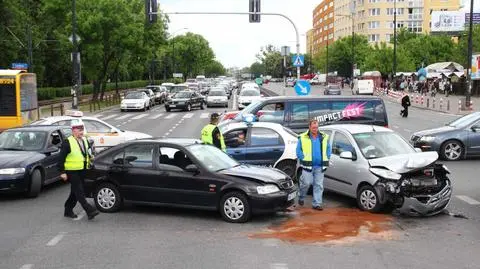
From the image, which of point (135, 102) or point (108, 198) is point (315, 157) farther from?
point (135, 102)

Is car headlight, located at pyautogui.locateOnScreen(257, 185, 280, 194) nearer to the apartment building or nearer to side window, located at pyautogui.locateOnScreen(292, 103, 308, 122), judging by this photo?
side window, located at pyautogui.locateOnScreen(292, 103, 308, 122)

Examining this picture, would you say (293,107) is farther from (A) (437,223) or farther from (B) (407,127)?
(B) (407,127)

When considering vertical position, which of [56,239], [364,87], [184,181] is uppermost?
[364,87]

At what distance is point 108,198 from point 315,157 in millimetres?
3710

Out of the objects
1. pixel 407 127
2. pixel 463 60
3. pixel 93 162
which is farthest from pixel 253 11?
pixel 463 60

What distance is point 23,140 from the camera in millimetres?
13289

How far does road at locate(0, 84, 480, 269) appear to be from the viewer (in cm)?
750

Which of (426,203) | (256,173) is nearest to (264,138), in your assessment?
(256,173)

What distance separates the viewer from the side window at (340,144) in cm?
1134

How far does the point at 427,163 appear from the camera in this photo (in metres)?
10.2

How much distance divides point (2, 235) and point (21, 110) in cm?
1557

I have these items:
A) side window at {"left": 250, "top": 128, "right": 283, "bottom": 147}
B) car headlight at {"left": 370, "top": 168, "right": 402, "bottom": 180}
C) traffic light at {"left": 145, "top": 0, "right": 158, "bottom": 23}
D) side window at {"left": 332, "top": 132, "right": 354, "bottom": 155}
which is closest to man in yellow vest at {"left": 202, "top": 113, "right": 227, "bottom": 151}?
side window at {"left": 250, "top": 128, "right": 283, "bottom": 147}

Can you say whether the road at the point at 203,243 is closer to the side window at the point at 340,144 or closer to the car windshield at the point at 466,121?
the side window at the point at 340,144

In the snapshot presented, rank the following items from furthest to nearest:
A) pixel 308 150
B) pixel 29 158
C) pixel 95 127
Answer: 1. pixel 95 127
2. pixel 29 158
3. pixel 308 150
